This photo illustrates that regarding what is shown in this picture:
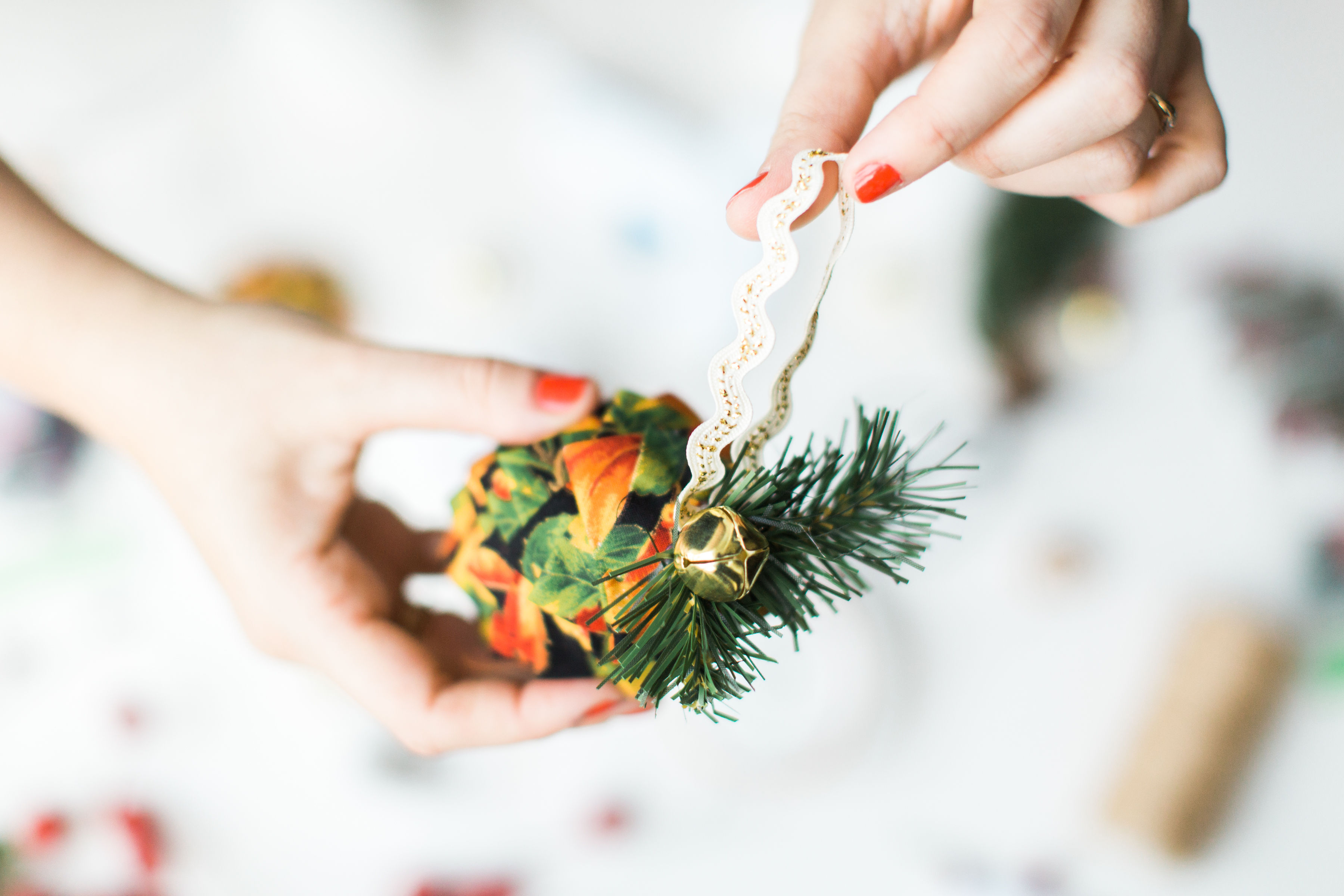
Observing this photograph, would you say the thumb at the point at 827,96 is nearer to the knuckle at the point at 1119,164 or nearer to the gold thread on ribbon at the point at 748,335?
the gold thread on ribbon at the point at 748,335

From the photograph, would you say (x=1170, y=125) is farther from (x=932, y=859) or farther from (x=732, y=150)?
(x=932, y=859)

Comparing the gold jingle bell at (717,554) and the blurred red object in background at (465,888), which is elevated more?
the gold jingle bell at (717,554)

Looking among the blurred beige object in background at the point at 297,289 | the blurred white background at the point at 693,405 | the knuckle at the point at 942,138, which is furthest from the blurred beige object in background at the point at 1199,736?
the blurred beige object in background at the point at 297,289

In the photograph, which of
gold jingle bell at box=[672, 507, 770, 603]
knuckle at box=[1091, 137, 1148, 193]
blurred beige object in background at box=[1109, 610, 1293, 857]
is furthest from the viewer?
blurred beige object in background at box=[1109, 610, 1293, 857]

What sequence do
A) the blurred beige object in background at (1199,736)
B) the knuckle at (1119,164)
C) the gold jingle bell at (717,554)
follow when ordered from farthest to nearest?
the blurred beige object in background at (1199,736) → the knuckle at (1119,164) → the gold jingle bell at (717,554)

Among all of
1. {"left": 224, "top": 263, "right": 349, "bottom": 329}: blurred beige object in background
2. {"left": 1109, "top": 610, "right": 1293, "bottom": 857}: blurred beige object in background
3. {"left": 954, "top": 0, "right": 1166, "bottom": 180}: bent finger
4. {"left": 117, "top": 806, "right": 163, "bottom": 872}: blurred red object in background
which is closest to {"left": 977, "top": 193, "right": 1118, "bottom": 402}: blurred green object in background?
{"left": 1109, "top": 610, "right": 1293, "bottom": 857}: blurred beige object in background

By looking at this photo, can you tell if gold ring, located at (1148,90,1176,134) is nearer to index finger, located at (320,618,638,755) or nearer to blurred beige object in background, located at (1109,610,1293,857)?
index finger, located at (320,618,638,755)

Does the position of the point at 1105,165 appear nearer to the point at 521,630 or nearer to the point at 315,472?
the point at 521,630

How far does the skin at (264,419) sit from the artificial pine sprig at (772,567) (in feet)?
0.53

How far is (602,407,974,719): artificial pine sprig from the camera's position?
427mm

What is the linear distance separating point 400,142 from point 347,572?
78 centimetres

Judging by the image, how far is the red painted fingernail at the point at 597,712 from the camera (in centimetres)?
59

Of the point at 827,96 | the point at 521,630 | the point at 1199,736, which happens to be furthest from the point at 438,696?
the point at 1199,736

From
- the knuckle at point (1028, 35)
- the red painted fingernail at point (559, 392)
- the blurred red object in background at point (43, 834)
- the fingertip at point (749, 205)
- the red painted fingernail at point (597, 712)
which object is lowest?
the blurred red object in background at point (43, 834)
